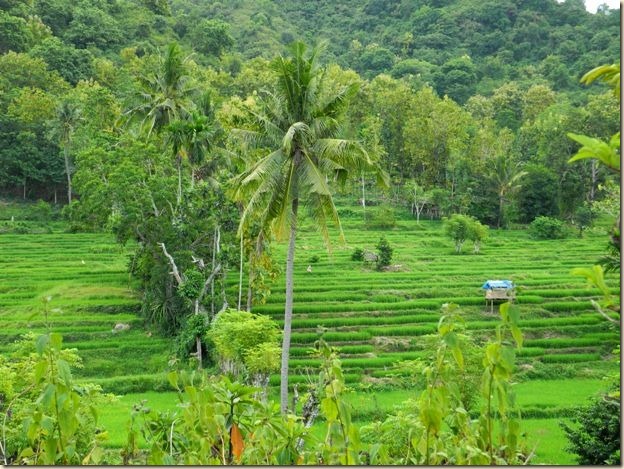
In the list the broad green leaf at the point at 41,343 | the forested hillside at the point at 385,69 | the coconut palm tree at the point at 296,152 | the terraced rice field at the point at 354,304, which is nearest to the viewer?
the broad green leaf at the point at 41,343

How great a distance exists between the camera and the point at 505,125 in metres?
56.9

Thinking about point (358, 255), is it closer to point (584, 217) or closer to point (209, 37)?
point (584, 217)

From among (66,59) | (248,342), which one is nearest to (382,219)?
(248,342)

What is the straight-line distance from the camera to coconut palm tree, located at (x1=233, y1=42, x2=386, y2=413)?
526 inches

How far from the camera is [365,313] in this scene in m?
25.5

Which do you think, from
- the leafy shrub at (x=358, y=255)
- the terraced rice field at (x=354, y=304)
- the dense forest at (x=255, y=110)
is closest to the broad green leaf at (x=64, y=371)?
the dense forest at (x=255, y=110)

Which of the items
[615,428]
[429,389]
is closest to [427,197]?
[615,428]

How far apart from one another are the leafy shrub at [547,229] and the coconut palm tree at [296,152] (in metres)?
27.7

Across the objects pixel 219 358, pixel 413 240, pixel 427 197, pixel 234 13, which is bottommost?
pixel 219 358

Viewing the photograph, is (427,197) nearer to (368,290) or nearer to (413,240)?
(413,240)

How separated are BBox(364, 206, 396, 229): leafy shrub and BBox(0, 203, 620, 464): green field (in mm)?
4549

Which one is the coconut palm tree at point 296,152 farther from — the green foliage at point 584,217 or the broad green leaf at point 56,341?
the green foliage at point 584,217

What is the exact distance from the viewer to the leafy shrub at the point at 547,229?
1517 inches

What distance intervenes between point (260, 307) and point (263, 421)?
71.5 ft
